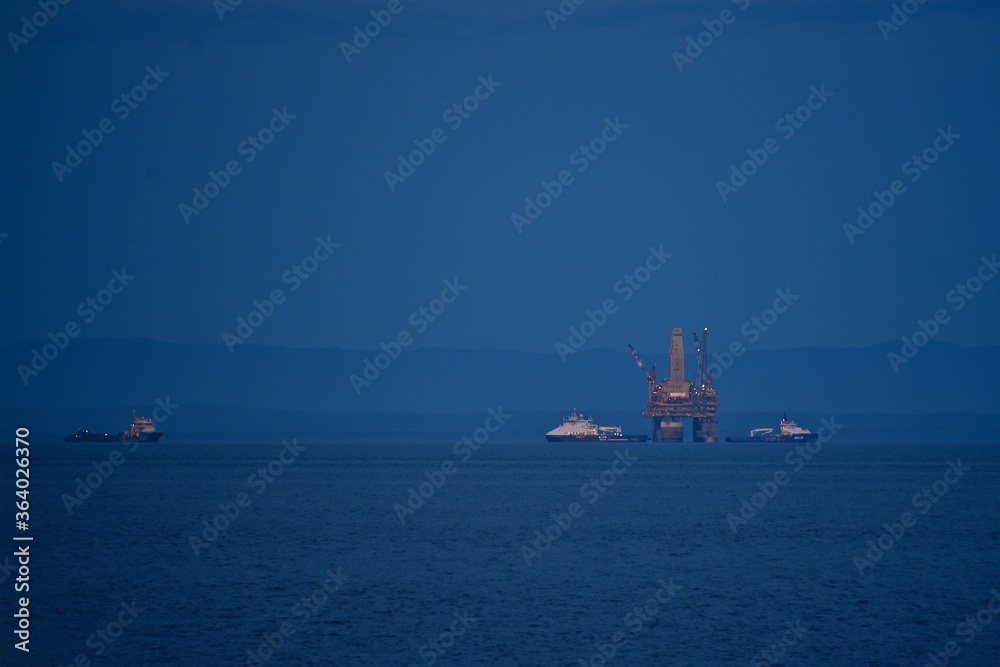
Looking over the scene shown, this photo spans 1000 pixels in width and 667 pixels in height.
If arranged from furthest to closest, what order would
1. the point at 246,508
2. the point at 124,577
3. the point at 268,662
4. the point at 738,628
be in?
the point at 246,508
the point at 124,577
the point at 738,628
the point at 268,662

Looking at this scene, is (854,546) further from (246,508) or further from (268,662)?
(246,508)

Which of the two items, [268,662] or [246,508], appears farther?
[246,508]

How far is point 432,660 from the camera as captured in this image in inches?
1200

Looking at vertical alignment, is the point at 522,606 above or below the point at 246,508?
below

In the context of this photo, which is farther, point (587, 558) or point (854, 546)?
point (854, 546)

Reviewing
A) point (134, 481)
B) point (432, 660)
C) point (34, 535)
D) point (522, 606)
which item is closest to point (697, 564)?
point (522, 606)

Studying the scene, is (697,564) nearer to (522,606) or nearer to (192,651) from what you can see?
(522,606)

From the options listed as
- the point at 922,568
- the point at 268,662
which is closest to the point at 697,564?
the point at 922,568

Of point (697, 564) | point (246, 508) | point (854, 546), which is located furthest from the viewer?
point (246, 508)

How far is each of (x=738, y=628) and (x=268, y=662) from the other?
44.9ft

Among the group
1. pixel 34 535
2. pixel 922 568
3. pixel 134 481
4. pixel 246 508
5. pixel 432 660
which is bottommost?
pixel 432 660

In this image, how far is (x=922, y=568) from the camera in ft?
149

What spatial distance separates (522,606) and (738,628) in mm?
7054

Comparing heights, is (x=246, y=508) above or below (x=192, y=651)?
above
